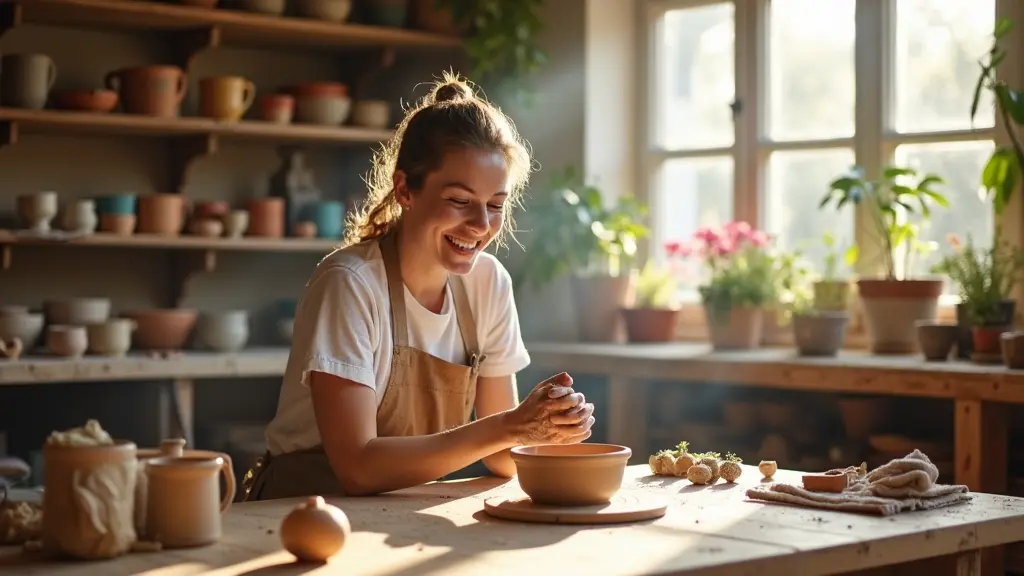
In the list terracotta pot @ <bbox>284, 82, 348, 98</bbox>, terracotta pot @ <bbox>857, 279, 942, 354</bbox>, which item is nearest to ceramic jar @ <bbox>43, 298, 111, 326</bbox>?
terracotta pot @ <bbox>284, 82, 348, 98</bbox>

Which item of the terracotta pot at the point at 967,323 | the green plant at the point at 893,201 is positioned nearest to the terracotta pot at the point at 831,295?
the green plant at the point at 893,201

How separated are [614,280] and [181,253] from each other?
1509mm

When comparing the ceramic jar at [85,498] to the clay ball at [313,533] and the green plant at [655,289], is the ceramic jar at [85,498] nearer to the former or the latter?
the clay ball at [313,533]

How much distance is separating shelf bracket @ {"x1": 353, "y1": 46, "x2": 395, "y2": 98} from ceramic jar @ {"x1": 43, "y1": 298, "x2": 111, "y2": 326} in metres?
1.27

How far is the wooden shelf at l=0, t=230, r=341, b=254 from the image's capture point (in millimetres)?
4047

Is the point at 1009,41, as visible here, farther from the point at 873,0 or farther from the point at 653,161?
the point at 653,161

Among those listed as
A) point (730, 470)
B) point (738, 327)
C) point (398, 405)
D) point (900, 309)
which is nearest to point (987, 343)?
point (900, 309)

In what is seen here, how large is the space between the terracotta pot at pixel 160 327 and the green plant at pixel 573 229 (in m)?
1.13

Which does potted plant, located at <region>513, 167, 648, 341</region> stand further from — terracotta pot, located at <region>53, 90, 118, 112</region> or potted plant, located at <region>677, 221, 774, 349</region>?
terracotta pot, located at <region>53, 90, 118, 112</region>

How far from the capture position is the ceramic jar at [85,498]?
151 cm

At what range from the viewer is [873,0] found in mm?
4008

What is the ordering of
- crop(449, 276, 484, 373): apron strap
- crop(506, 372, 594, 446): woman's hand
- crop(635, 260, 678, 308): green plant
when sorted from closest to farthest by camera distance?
crop(506, 372, 594, 446): woman's hand
crop(449, 276, 484, 373): apron strap
crop(635, 260, 678, 308): green plant

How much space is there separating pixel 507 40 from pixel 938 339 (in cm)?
182

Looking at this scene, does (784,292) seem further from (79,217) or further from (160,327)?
(79,217)
